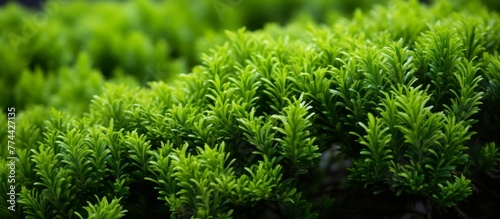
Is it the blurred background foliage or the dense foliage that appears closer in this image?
the dense foliage

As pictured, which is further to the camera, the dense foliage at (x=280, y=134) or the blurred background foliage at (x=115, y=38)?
the blurred background foliage at (x=115, y=38)

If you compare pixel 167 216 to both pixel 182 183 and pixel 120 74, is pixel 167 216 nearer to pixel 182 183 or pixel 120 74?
pixel 182 183

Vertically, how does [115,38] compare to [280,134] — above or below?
above

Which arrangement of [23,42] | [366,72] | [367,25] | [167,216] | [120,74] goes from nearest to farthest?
[366,72]
[167,216]
[367,25]
[120,74]
[23,42]

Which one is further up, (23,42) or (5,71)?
(23,42)

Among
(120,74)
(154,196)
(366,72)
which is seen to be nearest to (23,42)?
(120,74)

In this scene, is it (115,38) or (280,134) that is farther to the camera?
(115,38)

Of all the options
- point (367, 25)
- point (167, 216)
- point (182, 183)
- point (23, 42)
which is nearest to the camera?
point (182, 183)

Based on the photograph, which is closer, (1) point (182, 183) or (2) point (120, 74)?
(1) point (182, 183)
